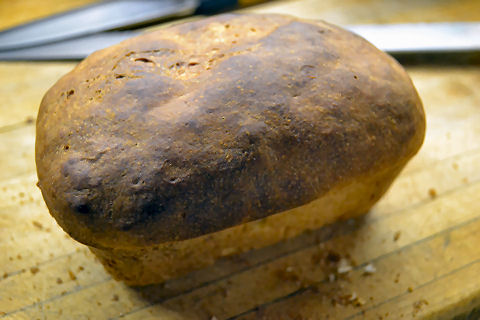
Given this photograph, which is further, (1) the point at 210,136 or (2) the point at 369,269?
(2) the point at 369,269

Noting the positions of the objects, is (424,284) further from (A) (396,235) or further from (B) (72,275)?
(B) (72,275)

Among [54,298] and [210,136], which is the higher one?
[210,136]

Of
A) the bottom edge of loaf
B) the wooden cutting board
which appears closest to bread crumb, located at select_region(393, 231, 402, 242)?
the wooden cutting board

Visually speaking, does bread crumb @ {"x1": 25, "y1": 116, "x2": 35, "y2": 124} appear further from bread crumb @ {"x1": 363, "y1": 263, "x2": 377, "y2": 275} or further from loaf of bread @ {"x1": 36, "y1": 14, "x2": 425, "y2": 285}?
bread crumb @ {"x1": 363, "y1": 263, "x2": 377, "y2": 275}

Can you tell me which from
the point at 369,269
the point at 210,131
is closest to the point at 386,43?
the point at 369,269

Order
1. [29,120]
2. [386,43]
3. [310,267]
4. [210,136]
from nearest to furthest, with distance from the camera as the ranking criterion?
[210,136] < [310,267] < [29,120] < [386,43]

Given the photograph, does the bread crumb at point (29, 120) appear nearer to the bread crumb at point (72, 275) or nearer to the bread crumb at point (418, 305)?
the bread crumb at point (72, 275)

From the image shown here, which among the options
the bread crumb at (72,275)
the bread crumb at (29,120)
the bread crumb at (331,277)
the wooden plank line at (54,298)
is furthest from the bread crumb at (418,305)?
the bread crumb at (29,120)

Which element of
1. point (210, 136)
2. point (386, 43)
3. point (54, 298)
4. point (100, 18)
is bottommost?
point (54, 298)
